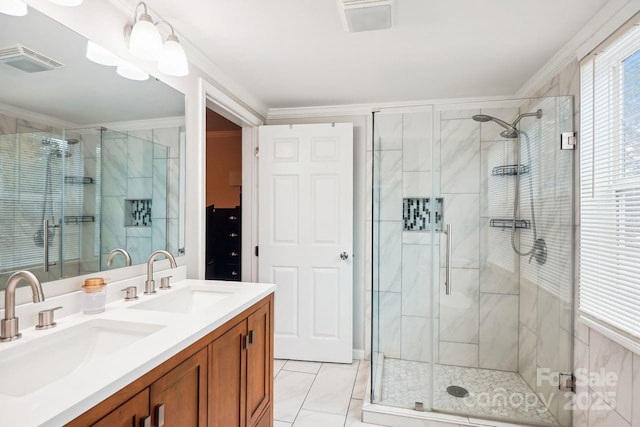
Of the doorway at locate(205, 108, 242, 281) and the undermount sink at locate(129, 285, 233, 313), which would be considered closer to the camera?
the undermount sink at locate(129, 285, 233, 313)

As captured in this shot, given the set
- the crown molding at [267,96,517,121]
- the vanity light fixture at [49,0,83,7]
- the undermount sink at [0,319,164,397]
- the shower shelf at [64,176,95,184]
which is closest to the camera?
the undermount sink at [0,319,164,397]

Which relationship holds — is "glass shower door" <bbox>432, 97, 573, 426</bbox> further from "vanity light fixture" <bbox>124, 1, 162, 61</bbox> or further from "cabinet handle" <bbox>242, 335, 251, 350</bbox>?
"vanity light fixture" <bbox>124, 1, 162, 61</bbox>

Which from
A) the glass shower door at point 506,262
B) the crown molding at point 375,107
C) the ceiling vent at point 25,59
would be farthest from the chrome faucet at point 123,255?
the crown molding at point 375,107

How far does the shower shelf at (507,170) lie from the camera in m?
2.25

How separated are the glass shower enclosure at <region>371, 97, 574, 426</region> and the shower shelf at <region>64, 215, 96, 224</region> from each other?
5.62ft

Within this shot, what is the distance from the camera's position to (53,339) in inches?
39.9

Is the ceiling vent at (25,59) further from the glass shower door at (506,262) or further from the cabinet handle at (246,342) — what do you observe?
the glass shower door at (506,262)

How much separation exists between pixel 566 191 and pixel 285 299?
89.1 inches

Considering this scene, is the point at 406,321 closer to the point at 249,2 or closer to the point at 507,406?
the point at 507,406

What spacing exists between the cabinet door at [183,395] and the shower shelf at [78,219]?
73cm

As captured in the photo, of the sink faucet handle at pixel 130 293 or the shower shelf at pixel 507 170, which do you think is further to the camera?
the shower shelf at pixel 507 170

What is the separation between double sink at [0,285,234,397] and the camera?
34.5 inches

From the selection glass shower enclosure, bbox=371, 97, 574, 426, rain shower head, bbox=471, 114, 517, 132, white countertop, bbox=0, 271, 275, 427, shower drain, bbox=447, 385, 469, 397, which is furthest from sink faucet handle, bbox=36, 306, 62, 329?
rain shower head, bbox=471, 114, 517, 132

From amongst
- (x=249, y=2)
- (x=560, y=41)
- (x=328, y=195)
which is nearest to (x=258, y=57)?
(x=249, y=2)
